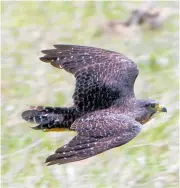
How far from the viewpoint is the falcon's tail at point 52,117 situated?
11.5m

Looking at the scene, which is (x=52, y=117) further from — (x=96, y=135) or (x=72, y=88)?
(x=72, y=88)

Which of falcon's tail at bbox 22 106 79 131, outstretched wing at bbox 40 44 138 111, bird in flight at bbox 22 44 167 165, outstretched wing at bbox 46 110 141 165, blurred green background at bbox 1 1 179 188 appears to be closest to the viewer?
outstretched wing at bbox 46 110 141 165

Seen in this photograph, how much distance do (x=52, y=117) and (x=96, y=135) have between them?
3.32ft

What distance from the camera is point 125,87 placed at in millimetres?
11953

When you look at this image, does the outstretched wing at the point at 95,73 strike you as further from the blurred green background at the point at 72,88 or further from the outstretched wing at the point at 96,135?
the blurred green background at the point at 72,88

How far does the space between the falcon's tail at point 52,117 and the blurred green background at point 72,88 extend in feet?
3.05

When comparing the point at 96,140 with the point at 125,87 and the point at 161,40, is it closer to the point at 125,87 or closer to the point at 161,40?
the point at 125,87

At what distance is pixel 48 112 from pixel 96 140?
1.19 meters

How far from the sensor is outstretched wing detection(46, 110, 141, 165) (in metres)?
10.3

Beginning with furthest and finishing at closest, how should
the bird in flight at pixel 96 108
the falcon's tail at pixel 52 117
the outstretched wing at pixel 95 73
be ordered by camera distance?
the outstretched wing at pixel 95 73, the falcon's tail at pixel 52 117, the bird in flight at pixel 96 108

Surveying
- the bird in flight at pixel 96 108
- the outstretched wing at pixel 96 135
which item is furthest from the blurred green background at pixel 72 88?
the outstretched wing at pixel 96 135

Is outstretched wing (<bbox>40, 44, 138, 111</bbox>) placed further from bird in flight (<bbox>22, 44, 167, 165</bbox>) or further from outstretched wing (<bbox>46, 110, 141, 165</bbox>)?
outstretched wing (<bbox>46, 110, 141, 165</bbox>)

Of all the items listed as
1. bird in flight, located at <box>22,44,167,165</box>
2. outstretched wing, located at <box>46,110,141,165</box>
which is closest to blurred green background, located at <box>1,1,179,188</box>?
bird in flight, located at <box>22,44,167,165</box>

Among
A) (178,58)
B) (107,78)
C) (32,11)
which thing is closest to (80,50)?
(107,78)
